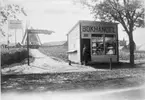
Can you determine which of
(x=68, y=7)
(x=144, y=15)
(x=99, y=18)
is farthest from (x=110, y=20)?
(x=68, y=7)

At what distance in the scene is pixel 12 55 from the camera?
5.22ft

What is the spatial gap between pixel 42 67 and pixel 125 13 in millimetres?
1102

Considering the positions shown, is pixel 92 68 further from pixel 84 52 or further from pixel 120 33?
pixel 120 33

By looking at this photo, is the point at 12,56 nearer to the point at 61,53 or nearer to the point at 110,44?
the point at 61,53

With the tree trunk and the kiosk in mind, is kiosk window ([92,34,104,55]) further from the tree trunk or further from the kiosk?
the tree trunk

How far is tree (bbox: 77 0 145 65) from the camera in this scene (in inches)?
76.6

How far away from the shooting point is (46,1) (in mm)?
1605

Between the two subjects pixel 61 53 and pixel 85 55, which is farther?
pixel 85 55

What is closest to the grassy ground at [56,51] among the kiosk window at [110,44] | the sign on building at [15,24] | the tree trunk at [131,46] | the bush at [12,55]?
the bush at [12,55]

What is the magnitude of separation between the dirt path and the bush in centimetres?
6

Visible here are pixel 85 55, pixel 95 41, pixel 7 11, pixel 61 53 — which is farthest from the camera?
pixel 95 41

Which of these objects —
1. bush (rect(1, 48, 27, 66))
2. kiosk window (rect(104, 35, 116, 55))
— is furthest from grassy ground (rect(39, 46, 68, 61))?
kiosk window (rect(104, 35, 116, 55))

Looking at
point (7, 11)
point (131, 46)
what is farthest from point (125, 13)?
point (7, 11)

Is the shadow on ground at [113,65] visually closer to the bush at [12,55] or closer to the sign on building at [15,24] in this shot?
the bush at [12,55]
